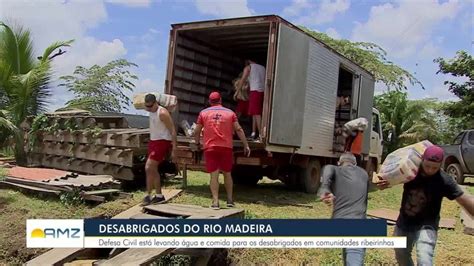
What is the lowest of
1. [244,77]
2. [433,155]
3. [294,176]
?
[294,176]

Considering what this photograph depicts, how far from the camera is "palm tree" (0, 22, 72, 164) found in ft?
36.7

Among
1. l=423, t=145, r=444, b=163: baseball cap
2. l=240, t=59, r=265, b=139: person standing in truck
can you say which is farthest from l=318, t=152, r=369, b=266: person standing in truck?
l=240, t=59, r=265, b=139: person standing in truck

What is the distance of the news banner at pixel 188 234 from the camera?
542cm

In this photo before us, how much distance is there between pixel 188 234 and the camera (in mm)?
5586

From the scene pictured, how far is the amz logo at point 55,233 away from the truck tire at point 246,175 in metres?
5.24

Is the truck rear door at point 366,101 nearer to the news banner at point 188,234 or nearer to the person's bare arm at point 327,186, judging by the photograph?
the news banner at point 188,234

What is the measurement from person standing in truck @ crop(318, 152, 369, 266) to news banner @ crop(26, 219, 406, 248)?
66 centimetres

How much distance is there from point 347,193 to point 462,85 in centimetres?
1680

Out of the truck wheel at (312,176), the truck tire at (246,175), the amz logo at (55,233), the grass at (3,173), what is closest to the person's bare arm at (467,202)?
the amz logo at (55,233)

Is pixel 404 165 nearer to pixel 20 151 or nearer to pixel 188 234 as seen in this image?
pixel 188 234

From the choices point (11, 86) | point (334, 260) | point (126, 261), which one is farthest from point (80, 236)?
point (11, 86)

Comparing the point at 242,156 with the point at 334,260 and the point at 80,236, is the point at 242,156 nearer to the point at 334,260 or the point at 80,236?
the point at 334,260

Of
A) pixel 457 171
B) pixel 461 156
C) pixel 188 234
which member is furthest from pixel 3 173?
pixel 457 171

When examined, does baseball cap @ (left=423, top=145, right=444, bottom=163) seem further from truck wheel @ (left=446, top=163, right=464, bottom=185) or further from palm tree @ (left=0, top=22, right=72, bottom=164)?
truck wheel @ (left=446, top=163, right=464, bottom=185)
